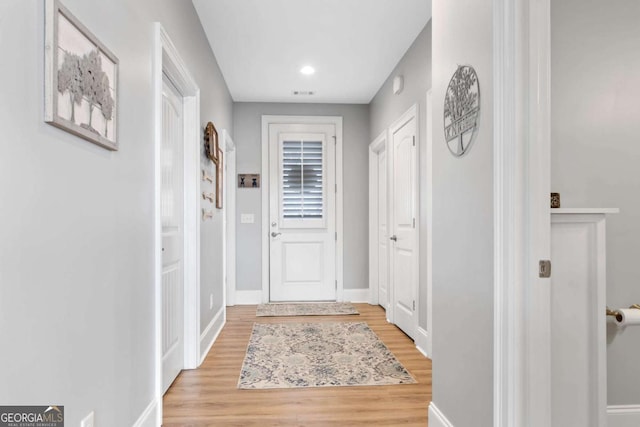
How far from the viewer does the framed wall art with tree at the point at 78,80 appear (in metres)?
1.05

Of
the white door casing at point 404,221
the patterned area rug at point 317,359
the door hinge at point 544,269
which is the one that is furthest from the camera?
the white door casing at point 404,221

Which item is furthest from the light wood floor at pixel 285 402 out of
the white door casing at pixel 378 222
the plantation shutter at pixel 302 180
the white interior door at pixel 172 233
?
the plantation shutter at pixel 302 180

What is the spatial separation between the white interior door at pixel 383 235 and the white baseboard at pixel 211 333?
1.80 meters

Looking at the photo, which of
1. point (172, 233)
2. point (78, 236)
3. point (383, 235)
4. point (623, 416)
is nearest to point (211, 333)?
point (172, 233)

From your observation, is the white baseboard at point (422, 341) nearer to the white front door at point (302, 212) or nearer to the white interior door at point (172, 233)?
the white interior door at point (172, 233)

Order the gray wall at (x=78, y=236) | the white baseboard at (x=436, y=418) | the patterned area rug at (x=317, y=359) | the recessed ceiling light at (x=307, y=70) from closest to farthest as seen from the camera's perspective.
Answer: the gray wall at (x=78, y=236)
the white baseboard at (x=436, y=418)
the patterned area rug at (x=317, y=359)
the recessed ceiling light at (x=307, y=70)

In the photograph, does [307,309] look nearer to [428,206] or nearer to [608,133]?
[428,206]

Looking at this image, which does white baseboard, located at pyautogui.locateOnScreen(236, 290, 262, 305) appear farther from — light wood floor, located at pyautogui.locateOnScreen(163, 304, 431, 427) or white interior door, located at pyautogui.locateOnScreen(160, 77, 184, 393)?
white interior door, located at pyautogui.locateOnScreen(160, 77, 184, 393)

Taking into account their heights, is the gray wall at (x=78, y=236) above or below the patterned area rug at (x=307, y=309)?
above

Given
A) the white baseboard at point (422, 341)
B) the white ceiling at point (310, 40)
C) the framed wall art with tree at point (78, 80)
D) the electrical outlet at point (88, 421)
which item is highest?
the white ceiling at point (310, 40)

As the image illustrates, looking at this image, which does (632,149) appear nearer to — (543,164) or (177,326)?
(543,164)

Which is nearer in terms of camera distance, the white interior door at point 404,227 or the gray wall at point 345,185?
the white interior door at point 404,227

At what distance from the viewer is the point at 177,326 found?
104 inches

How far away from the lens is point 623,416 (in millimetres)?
1796
